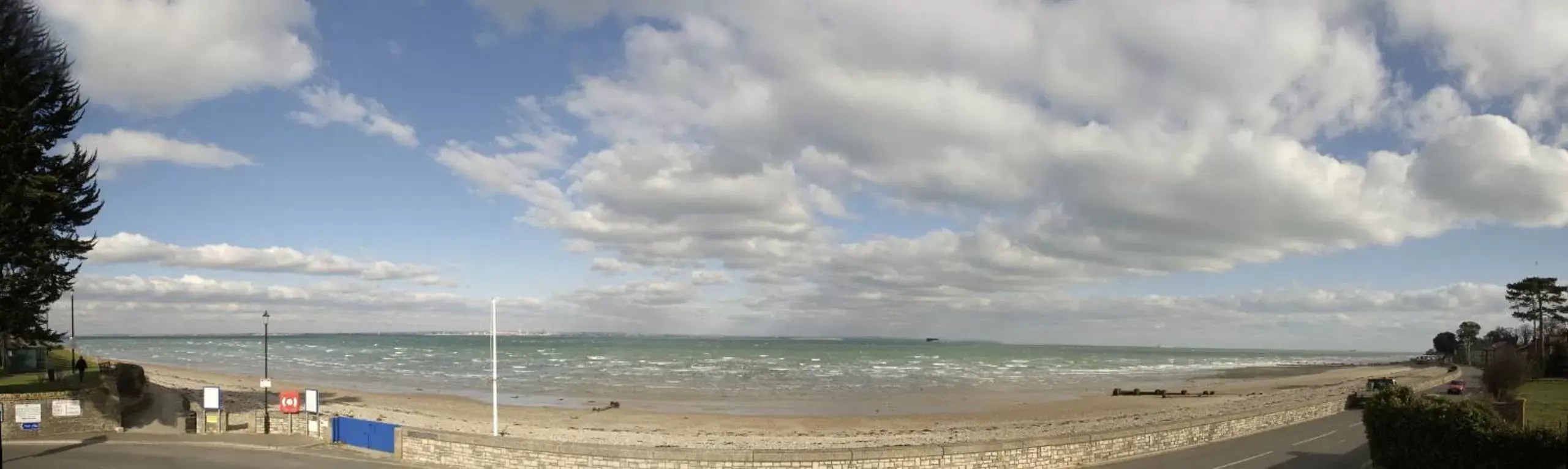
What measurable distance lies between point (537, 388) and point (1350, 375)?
90.6 m

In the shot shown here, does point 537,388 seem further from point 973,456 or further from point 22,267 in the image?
point 973,456

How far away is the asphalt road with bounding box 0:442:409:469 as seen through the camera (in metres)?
20.1

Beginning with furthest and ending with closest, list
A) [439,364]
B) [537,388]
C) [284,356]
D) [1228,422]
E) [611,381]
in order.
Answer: [284,356]
[439,364]
[611,381]
[537,388]
[1228,422]

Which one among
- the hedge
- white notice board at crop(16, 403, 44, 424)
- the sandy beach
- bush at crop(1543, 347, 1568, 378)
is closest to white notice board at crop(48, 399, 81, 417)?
white notice board at crop(16, 403, 44, 424)

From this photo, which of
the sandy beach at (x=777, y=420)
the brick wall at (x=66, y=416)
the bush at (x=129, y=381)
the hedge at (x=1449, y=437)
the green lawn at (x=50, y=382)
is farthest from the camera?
the bush at (x=129, y=381)

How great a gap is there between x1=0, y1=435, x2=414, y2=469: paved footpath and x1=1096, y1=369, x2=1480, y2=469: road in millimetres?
19936

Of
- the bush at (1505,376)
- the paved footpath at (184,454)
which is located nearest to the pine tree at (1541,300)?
the bush at (1505,376)

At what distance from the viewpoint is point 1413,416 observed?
1684 centimetres

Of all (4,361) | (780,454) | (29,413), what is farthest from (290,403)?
(4,361)

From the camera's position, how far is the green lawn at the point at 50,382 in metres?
31.4

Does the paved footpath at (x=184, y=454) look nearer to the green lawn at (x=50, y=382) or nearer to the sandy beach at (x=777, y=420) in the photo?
the green lawn at (x=50, y=382)

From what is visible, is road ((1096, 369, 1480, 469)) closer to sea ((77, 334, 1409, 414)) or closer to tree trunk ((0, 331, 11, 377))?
sea ((77, 334, 1409, 414))

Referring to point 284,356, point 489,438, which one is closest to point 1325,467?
point 489,438

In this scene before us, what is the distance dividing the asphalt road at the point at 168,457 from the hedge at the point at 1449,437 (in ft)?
74.6
